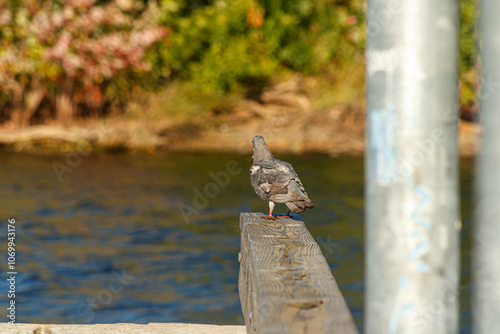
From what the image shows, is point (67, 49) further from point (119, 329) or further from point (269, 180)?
point (119, 329)

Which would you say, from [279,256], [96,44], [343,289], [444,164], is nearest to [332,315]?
[279,256]

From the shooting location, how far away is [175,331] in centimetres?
509

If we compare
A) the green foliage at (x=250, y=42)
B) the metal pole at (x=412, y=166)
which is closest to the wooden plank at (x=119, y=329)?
the metal pole at (x=412, y=166)

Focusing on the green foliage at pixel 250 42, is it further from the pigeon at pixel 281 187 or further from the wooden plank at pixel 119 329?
the wooden plank at pixel 119 329

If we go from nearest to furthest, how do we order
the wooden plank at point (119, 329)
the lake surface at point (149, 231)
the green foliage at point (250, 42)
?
the wooden plank at point (119, 329) → the lake surface at point (149, 231) → the green foliage at point (250, 42)

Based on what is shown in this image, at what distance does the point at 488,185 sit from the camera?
175 cm

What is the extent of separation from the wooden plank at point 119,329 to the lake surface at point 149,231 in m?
2.51

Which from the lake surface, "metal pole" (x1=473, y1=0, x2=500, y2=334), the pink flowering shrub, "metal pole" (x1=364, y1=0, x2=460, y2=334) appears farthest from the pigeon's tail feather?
the pink flowering shrub

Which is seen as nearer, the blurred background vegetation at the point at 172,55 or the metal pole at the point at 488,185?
the metal pole at the point at 488,185

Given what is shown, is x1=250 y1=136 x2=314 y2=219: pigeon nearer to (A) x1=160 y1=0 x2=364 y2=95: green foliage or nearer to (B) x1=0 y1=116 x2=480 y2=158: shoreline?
(B) x1=0 y1=116 x2=480 y2=158: shoreline

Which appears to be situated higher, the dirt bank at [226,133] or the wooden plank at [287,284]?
the wooden plank at [287,284]

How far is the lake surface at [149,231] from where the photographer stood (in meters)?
8.31

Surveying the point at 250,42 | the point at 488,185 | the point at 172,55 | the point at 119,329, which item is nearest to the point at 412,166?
the point at 488,185

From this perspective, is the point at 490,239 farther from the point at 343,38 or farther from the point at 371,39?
the point at 343,38
